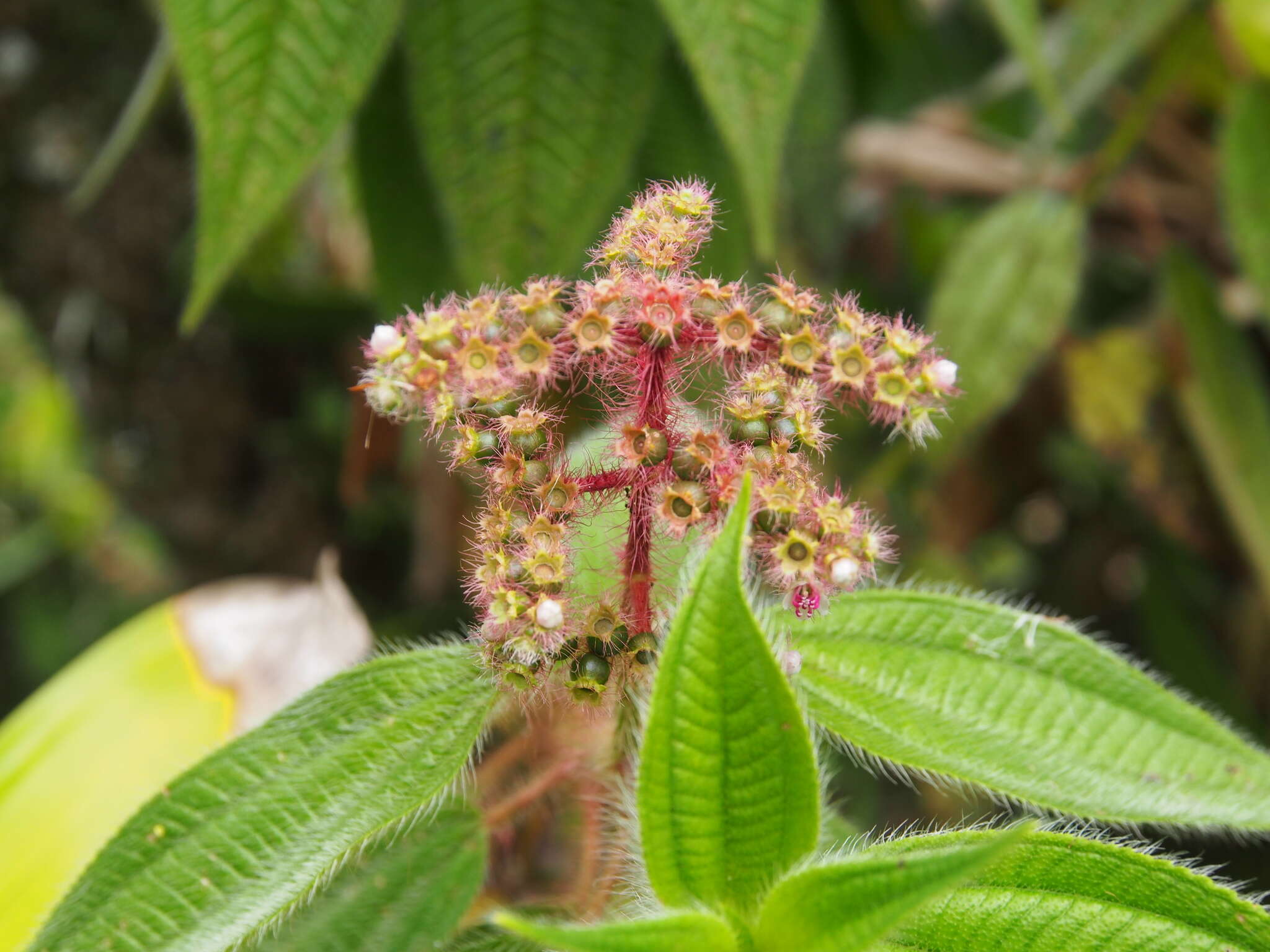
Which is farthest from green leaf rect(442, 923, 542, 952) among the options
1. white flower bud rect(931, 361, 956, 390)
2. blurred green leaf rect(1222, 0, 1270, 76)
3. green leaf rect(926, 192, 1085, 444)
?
blurred green leaf rect(1222, 0, 1270, 76)

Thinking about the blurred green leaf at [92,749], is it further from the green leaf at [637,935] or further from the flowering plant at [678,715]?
the green leaf at [637,935]

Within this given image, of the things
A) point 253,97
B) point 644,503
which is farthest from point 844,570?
point 253,97

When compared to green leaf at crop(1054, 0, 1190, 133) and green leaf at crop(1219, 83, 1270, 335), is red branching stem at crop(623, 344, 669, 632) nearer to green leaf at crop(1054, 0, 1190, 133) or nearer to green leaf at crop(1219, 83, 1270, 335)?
green leaf at crop(1219, 83, 1270, 335)

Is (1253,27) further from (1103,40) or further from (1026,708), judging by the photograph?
Answer: (1026,708)

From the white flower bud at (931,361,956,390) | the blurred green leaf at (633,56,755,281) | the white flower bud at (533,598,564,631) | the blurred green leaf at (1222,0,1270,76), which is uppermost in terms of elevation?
the blurred green leaf at (1222,0,1270,76)

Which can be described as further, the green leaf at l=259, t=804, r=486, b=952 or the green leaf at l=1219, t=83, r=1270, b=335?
the green leaf at l=1219, t=83, r=1270, b=335

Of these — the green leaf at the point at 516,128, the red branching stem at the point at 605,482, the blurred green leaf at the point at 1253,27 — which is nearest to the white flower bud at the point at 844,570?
the red branching stem at the point at 605,482
